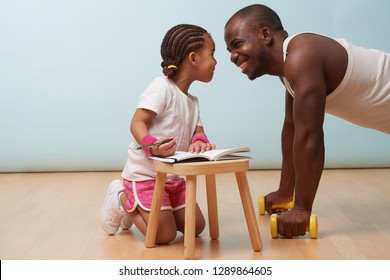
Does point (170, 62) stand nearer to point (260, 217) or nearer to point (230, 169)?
point (230, 169)

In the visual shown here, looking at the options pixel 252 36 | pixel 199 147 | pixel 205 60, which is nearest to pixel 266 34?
pixel 252 36

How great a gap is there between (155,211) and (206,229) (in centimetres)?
34

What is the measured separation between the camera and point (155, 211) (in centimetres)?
202

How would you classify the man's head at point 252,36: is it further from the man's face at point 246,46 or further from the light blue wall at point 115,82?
the light blue wall at point 115,82

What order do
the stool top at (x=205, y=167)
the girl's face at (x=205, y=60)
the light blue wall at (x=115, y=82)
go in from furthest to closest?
the light blue wall at (x=115, y=82) → the girl's face at (x=205, y=60) → the stool top at (x=205, y=167)

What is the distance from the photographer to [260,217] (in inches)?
97.8

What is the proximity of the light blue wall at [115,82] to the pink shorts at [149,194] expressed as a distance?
1291 mm

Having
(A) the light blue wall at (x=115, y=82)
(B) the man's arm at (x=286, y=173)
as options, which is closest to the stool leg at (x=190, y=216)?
(B) the man's arm at (x=286, y=173)

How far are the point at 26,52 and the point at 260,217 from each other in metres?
1.60

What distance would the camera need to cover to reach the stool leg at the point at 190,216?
188cm

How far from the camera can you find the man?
2.11 m

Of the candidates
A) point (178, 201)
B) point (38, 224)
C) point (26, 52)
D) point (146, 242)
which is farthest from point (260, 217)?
point (26, 52)

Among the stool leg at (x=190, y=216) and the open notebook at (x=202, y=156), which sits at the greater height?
the open notebook at (x=202, y=156)

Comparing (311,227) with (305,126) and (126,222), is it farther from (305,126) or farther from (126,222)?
(126,222)
